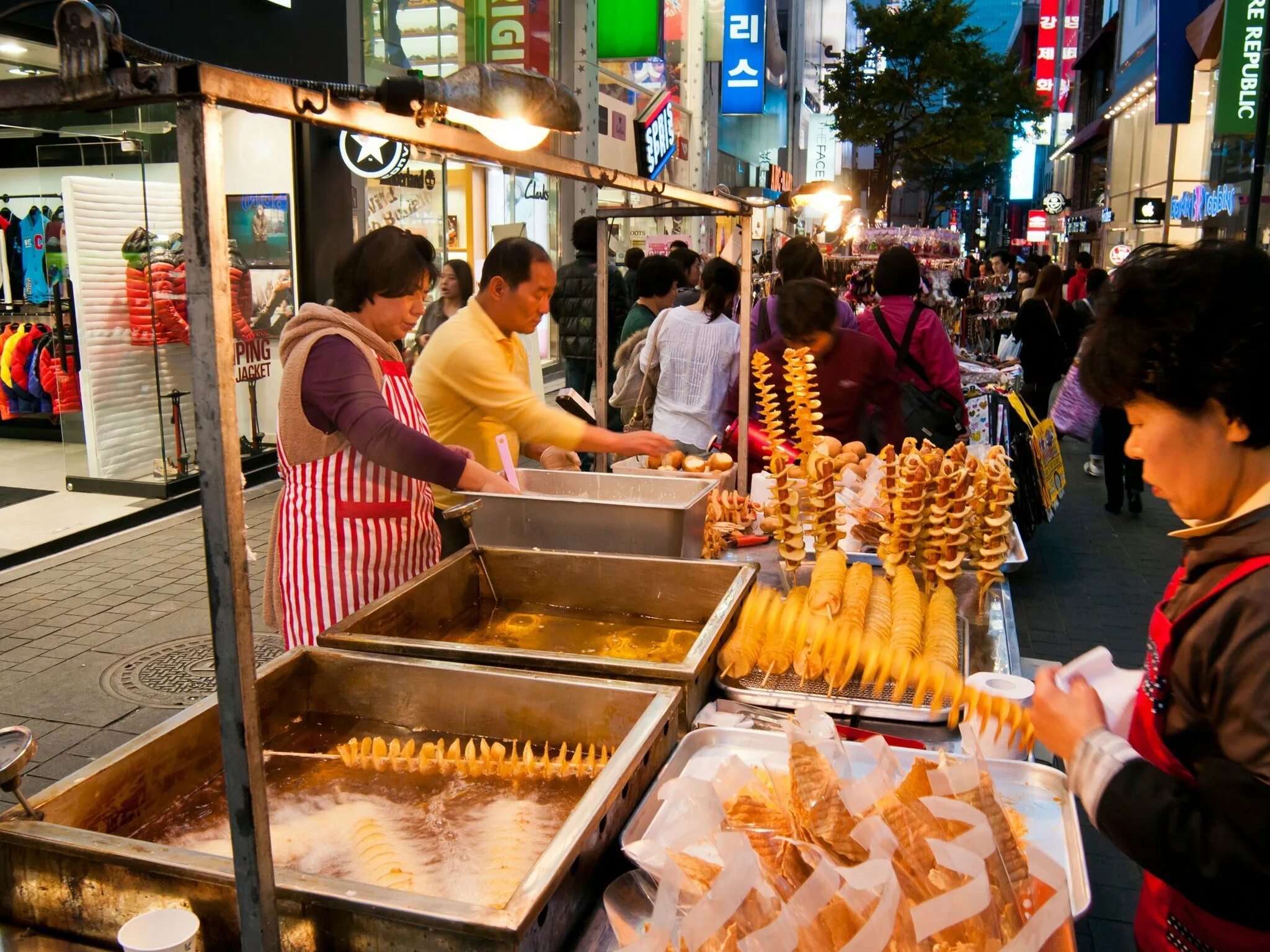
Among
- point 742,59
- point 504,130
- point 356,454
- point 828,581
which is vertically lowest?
point 828,581

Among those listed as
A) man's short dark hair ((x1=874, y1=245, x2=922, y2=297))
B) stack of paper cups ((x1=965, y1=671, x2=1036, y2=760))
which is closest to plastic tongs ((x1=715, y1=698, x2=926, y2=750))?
stack of paper cups ((x1=965, y1=671, x2=1036, y2=760))

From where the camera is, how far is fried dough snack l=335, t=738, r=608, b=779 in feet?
6.80

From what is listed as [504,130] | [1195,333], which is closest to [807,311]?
[504,130]

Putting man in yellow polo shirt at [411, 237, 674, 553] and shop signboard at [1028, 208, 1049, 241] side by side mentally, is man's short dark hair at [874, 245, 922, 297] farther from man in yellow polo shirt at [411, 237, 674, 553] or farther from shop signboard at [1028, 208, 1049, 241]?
shop signboard at [1028, 208, 1049, 241]

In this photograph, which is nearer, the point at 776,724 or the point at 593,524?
the point at 776,724

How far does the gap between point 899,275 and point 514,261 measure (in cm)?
331

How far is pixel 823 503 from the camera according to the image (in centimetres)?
331

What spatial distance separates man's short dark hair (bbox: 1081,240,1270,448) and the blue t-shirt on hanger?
1082 centimetres

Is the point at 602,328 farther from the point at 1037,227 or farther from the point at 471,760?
the point at 1037,227

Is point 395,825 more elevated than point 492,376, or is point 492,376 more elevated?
point 492,376

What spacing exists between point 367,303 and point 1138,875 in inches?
134

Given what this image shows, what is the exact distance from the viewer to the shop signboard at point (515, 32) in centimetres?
1240

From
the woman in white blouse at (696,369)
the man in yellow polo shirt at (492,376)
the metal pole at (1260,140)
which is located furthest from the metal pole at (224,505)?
the metal pole at (1260,140)

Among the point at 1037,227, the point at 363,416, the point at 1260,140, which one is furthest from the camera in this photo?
the point at 1037,227
